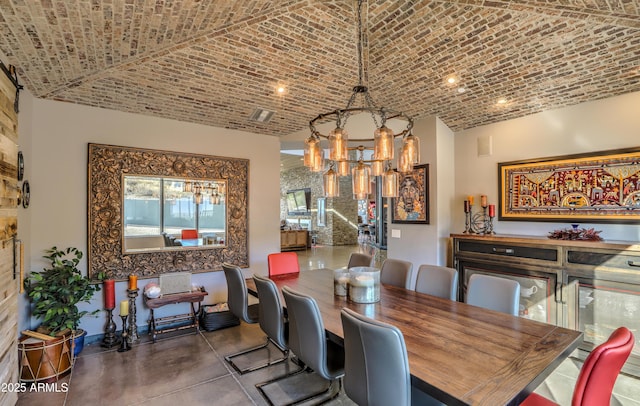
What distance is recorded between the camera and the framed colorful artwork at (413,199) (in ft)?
15.4

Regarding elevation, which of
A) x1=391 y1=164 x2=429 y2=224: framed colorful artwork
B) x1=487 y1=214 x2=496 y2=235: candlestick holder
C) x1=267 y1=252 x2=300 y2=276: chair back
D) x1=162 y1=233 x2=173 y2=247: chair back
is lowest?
x1=267 y1=252 x2=300 y2=276: chair back

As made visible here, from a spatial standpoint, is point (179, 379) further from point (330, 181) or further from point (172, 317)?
point (330, 181)

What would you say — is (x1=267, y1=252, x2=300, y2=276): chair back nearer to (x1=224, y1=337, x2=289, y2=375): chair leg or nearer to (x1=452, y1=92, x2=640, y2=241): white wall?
(x1=224, y1=337, x2=289, y2=375): chair leg

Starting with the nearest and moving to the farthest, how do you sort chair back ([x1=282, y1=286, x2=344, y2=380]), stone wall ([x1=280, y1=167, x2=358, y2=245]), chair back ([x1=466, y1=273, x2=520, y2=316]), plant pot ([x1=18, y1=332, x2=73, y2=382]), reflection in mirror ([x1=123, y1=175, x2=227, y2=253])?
chair back ([x1=282, y1=286, x2=344, y2=380]) → chair back ([x1=466, y1=273, x2=520, y2=316]) → plant pot ([x1=18, y1=332, x2=73, y2=382]) → reflection in mirror ([x1=123, y1=175, x2=227, y2=253]) → stone wall ([x1=280, y1=167, x2=358, y2=245])

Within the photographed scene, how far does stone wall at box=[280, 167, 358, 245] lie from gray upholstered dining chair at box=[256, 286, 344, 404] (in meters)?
9.88

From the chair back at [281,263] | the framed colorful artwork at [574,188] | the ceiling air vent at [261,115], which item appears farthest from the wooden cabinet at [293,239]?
the framed colorful artwork at [574,188]

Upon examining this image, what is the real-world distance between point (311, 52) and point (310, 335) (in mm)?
2558

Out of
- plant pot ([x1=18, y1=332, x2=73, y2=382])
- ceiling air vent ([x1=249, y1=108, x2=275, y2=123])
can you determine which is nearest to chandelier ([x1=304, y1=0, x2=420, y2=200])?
ceiling air vent ([x1=249, y1=108, x2=275, y2=123])

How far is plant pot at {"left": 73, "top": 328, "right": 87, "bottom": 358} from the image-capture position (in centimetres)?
323

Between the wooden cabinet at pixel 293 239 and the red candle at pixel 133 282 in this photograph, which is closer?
the red candle at pixel 133 282

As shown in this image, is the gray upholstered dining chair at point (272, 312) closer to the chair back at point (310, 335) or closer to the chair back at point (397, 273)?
the chair back at point (310, 335)

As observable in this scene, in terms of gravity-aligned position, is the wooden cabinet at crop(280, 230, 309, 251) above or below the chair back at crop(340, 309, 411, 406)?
below

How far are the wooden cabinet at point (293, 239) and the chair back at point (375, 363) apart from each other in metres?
9.53

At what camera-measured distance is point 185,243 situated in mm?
4371
